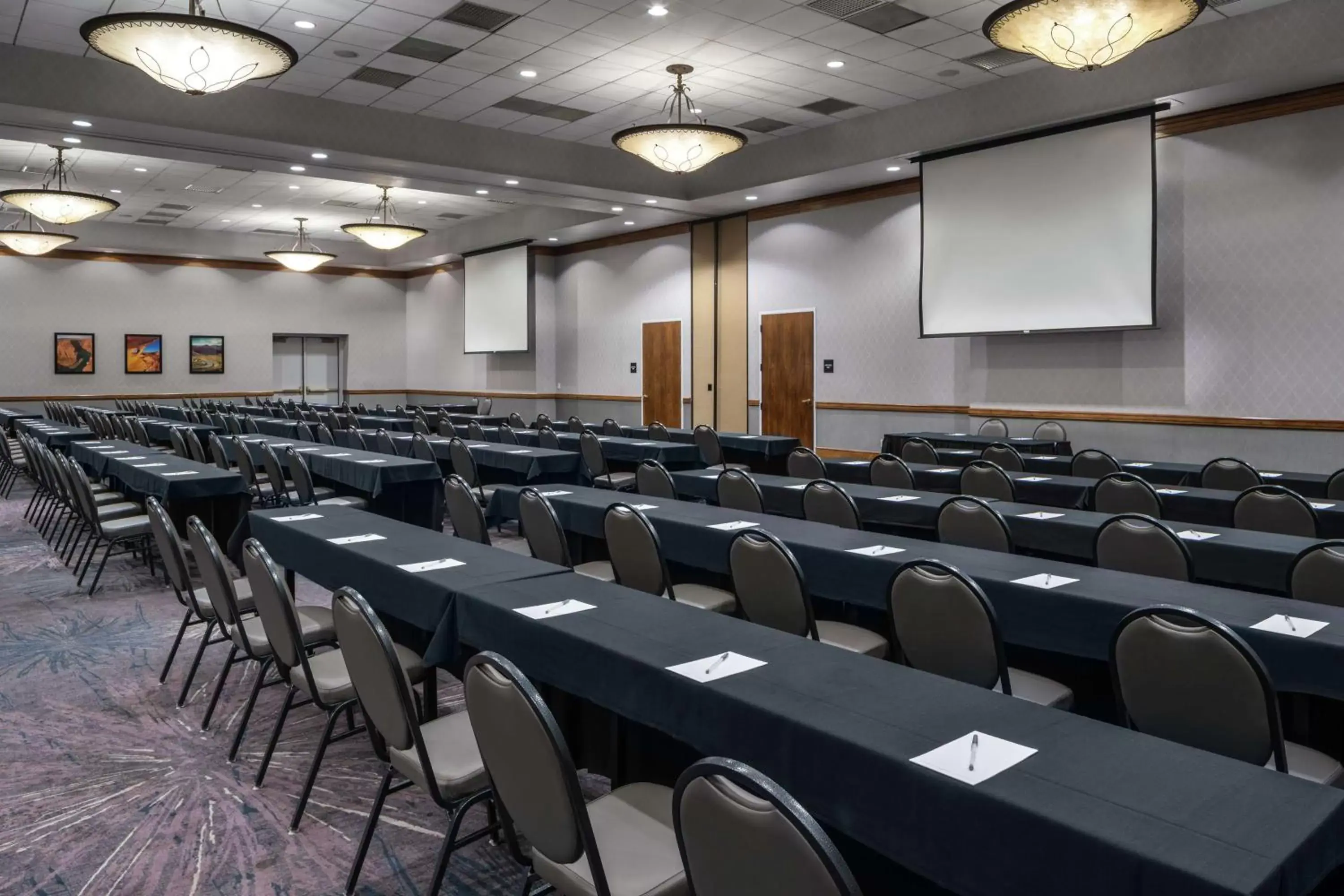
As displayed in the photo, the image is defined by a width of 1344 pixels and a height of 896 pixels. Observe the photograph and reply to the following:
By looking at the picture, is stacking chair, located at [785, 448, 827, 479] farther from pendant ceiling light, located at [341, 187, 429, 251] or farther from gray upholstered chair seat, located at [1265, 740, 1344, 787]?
pendant ceiling light, located at [341, 187, 429, 251]

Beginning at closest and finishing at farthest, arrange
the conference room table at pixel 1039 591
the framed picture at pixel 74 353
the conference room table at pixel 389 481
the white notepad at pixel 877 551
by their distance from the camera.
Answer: the conference room table at pixel 1039 591 → the white notepad at pixel 877 551 → the conference room table at pixel 389 481 → the framed picture at pixel 74 353

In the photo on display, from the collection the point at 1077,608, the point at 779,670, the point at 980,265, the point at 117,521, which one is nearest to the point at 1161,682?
the point at 1077,608

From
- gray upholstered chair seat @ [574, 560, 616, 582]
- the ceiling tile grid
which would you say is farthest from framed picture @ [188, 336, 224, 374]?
gray upholstered chair seat @ [574, 560, 616, 582]

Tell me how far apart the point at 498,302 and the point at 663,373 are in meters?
4.42

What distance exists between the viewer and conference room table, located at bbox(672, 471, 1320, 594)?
4168 mm

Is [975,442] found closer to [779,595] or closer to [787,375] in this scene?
[787,375]

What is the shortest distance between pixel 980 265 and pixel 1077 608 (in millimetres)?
8032

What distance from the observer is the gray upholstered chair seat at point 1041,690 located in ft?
10.2

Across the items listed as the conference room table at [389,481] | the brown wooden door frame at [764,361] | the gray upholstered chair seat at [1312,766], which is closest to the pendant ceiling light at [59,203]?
the conference room table at [389,481]

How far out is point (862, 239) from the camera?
1261 cm

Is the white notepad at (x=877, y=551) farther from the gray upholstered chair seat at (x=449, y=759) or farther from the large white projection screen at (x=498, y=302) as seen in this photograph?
the large white projection screen at (x=498, y=302)

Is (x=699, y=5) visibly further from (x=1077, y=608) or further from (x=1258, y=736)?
(x=1258, y=736)

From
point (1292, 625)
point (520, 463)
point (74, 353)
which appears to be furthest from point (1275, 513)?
point (74, 353)

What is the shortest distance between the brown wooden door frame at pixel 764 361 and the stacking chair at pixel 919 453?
15.2 feet
